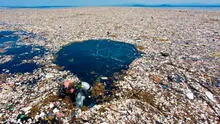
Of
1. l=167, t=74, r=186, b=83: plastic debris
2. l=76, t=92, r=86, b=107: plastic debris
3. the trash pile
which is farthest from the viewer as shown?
l=167, t=74, r=186, b=83: plastic debris

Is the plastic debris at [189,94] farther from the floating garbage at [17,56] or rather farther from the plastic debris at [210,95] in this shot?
the floating garbage at [17,56]

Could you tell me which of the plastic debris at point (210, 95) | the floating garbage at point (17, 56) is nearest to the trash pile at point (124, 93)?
the plastic debris at point (210, 95)

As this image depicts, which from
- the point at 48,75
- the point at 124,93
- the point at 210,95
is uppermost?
the point at 48,75

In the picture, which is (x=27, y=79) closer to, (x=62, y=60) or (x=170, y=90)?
(x=62, y=60)

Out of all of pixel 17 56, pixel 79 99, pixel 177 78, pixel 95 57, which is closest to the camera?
pixel 79 99

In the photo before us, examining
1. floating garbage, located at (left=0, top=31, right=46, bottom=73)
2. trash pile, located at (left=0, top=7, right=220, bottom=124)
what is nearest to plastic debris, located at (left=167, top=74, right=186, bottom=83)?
trash pile, located at (left=0, top=7, right=220, bottom=124)

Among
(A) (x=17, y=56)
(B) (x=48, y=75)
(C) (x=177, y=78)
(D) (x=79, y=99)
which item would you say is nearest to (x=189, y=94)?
(C) (x=177, y=78)

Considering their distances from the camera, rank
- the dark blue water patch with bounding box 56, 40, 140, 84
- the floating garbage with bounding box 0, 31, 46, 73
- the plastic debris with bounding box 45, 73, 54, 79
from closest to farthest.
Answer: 1. the plastic debris with bounding box 45, 73, 54, 79
2. the dark blue water patch with bounding box 56, 40, 140, 84
3. the floating garbage with bounding box 0, 31, 46, 73

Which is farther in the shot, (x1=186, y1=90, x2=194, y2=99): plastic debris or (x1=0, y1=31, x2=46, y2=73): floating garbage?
(x1=0, y1=31, x2=46, y2=73): floating garbage

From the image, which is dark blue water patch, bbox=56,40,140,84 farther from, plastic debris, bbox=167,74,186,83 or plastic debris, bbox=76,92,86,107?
plastic debris, bbox=167,74,186,83

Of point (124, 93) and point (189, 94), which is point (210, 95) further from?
point (124, 93)
